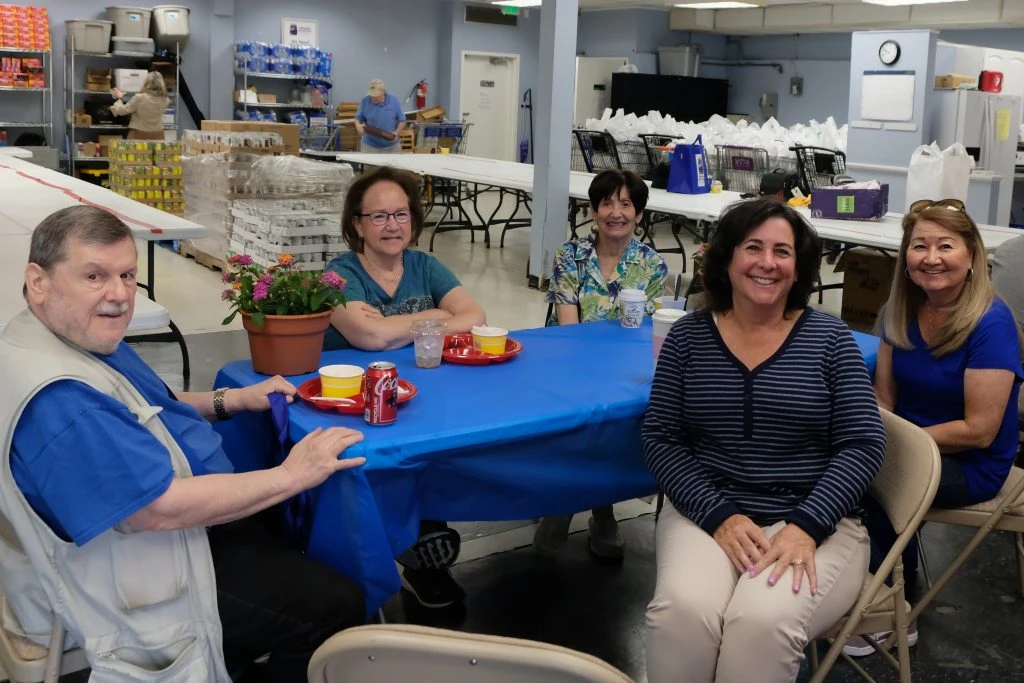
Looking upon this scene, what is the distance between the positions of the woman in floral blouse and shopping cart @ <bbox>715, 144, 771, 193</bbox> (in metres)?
6.22

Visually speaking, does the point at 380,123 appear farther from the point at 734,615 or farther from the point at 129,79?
the point at 734,615

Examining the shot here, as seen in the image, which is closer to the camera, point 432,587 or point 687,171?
point 432,587

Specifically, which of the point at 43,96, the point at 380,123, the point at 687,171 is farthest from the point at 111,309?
the point at 43,96

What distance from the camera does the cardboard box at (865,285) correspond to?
19.2ft

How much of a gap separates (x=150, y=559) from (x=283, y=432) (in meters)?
0.46

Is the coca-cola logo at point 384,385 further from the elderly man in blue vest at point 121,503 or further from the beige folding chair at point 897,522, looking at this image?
the beige folding chair at point 897,522

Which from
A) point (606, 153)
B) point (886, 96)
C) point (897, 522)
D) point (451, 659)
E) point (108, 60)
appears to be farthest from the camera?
point (108, 60)

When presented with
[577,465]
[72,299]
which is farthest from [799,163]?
[72,299]

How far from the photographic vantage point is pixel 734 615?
5.95 ft

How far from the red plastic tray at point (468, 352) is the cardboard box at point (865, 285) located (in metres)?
3.80

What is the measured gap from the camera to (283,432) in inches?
81.3

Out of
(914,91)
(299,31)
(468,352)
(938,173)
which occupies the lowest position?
(468,352)

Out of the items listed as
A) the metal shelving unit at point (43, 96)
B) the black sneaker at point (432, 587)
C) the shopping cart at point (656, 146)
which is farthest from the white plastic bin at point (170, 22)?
the black sneaker at point (432, 587)

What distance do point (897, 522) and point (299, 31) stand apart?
42.9 feet
